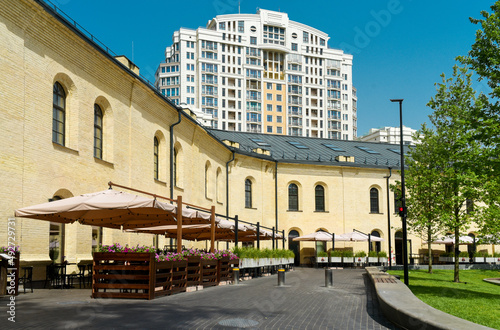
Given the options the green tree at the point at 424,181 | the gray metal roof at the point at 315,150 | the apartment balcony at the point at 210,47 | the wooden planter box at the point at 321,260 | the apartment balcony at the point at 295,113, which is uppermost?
the apartment balcony at the point at 210,47

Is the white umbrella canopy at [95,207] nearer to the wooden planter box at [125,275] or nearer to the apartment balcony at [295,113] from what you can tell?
the wooden planter box at [125,275]

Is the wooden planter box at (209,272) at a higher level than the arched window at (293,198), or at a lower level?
lower

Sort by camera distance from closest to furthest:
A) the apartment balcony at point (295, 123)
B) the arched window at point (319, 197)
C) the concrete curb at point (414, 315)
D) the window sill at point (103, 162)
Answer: the concrete curb at point (414, 315), the window sill at point (103, 162), the arched window at point (319, 197), the apartment balcony at point (295, 123)

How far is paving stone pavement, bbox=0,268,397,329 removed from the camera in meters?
9.34

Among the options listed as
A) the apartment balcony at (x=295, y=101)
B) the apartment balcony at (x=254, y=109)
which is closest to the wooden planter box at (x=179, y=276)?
the apartment balcony at (x=254, y=109)

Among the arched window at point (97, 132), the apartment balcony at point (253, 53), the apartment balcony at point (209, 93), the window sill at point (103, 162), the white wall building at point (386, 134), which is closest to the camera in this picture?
the window sill at point (103, 162)

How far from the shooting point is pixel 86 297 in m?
13.8

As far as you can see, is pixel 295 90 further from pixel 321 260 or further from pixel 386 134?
pixel 321 260

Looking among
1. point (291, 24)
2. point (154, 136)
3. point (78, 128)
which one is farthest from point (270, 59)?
point (78, 128)

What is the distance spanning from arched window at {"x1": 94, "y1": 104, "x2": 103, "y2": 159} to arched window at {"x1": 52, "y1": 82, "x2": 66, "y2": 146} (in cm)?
238

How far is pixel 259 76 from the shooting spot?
383 feet

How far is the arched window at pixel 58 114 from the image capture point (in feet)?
64.1

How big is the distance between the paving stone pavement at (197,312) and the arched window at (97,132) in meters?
8.79

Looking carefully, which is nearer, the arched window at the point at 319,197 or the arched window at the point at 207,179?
the arched window at the point at 207,179
